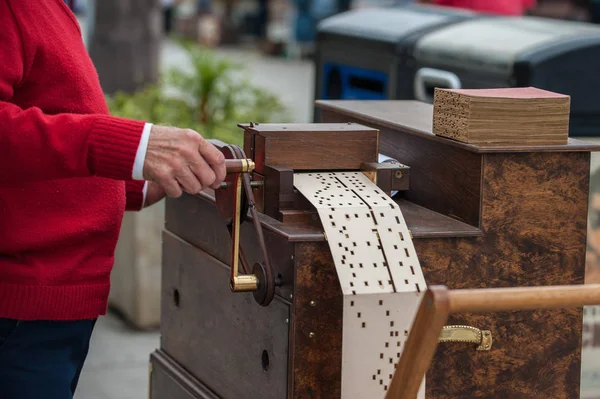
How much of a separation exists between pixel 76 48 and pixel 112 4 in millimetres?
6037

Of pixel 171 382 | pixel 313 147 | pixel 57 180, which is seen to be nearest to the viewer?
pixel 57 180

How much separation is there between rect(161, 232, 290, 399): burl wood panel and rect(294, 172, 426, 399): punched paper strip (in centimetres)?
17

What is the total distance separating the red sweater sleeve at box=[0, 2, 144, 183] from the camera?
6.56 feet

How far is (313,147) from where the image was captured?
2357 mm

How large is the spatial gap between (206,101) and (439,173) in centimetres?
396

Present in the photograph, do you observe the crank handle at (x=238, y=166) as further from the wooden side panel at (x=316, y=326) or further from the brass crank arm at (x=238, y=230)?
the wooden side panel at (x=316, y=326)

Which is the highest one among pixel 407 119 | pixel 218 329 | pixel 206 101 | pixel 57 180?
pixel 407 119

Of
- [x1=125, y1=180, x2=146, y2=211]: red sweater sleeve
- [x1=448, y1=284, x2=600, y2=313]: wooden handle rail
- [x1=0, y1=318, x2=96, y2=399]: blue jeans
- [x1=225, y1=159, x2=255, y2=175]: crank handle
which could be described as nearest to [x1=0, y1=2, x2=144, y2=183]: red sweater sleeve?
[x1=225, y1=159, x2=255, y2=175]: crank handle

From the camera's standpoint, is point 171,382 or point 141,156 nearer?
point 141,156

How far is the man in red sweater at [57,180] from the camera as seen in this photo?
2.02 meters

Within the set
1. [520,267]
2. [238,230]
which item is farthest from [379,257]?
[520,267]

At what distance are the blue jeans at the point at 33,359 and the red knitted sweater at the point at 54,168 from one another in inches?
1.3

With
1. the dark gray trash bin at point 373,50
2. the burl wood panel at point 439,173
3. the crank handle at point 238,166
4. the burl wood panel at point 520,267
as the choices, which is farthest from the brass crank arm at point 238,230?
the dark gray trash bin at point 373,50

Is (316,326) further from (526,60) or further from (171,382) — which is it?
(526,60)
